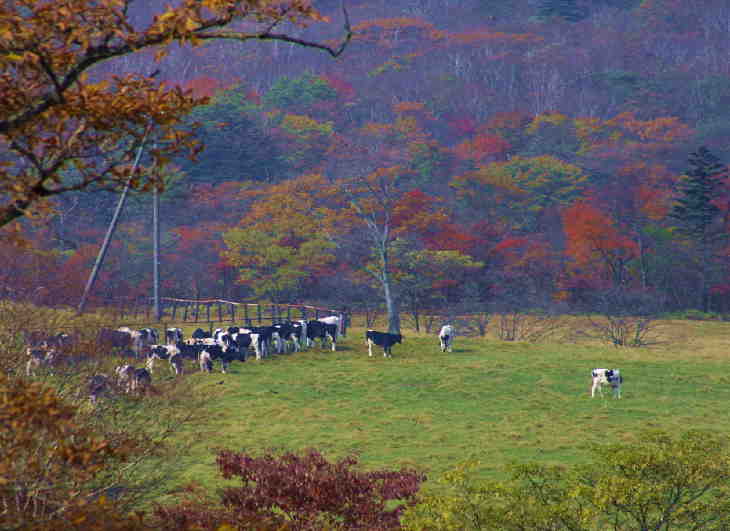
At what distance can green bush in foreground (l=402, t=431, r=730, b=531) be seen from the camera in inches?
369

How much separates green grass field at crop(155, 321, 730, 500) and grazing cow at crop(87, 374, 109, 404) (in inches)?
67.5

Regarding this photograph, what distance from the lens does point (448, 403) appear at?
2253cm

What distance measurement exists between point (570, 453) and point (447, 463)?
8.60 ft

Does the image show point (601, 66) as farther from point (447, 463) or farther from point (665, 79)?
point (447, 463)

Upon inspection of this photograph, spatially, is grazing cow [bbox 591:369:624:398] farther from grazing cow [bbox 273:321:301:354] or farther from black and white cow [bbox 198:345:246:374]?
grazing cow [bbox 273:321:301:354]

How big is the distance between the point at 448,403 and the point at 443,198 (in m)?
31.5

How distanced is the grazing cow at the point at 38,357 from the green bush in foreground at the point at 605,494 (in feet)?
20.5

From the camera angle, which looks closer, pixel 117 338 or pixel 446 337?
pixel 117 338

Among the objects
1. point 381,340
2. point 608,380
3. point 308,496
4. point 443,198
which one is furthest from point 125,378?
point 443,198

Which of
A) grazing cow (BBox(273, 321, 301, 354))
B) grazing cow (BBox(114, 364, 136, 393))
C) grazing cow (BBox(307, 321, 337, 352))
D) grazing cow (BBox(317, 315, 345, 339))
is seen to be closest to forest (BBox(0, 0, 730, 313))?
grazing cow (BBox(317, 315, 345, 339))

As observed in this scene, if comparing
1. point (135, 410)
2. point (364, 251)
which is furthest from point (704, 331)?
point (135, 410)

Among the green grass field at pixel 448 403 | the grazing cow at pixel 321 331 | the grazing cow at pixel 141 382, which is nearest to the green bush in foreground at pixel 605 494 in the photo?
the green grass field at pixel 448 403

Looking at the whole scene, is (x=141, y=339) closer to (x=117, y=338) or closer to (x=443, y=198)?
(x=117, y=338)

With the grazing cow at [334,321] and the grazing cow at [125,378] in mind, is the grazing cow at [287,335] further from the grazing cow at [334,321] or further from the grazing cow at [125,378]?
the grazing cow at [125,378]
